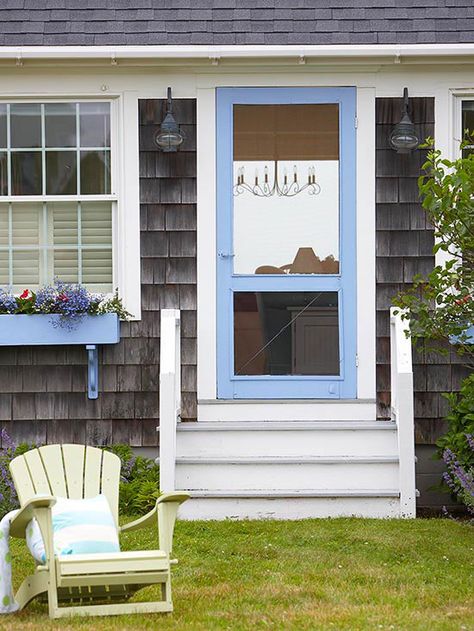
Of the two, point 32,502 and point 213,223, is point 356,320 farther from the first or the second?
point 32,502

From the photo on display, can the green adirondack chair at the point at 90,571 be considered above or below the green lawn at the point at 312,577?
above

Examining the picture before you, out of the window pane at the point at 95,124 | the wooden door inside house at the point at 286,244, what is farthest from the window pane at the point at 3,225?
the wooden door inside house at the point at 286,244

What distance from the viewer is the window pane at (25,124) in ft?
27.1

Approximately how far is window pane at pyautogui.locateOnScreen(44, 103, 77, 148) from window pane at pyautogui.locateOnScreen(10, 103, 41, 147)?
0.21 ft

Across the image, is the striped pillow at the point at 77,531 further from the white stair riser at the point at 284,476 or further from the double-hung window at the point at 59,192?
the double-hung window at the point at 59,192

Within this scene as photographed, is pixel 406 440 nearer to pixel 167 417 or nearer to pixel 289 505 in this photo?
pixel 289 505

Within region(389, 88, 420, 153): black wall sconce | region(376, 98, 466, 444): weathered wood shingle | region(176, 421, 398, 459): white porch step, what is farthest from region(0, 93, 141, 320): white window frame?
region(389, 88, 420, 153): black wall sconce

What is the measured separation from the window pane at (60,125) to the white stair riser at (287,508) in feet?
8.82

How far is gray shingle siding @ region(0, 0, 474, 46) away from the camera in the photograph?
809 cm

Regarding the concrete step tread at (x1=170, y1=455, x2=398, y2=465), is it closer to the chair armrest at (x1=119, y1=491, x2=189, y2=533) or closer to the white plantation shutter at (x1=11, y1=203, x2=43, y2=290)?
the white plantation shutter at (x1=11, y1=203, x2=43, y2=290)

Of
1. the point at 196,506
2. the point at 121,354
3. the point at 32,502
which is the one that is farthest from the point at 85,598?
the point at 121,354

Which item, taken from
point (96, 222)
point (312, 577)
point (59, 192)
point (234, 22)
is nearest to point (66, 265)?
point (96, 222)

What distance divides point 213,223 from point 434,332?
2.19m

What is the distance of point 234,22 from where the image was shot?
817 cm
